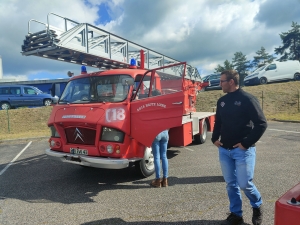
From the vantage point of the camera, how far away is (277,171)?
5.31m

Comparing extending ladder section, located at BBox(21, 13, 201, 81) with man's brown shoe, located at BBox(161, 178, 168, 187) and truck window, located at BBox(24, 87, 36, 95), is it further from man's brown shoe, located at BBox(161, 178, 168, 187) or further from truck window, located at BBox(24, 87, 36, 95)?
truck window, located at BBox(24, 87, 36, 95)

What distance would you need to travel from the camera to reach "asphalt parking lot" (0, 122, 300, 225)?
3.65 metres

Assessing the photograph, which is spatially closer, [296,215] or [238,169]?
[296,215]

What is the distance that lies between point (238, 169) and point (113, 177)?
10.3 feet

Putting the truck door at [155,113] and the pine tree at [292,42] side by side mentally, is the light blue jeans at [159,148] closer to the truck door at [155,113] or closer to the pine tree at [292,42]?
the truck door at [155,113]

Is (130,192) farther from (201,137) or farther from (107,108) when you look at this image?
(201,137)

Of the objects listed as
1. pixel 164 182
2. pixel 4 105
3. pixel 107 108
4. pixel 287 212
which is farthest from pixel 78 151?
pixel 4 105

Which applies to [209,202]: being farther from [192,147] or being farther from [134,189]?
[192,147]

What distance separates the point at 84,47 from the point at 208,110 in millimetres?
12781

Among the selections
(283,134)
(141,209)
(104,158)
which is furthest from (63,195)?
(283,134)

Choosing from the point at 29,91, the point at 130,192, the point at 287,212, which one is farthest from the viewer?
the point at 29,91

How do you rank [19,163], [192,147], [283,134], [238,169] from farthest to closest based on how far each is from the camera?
[283,134], [192,147], [19,163], [238,169]

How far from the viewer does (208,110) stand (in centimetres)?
1736

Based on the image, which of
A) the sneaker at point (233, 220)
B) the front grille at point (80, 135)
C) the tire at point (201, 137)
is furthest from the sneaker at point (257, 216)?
the tire at point (201, 137)
